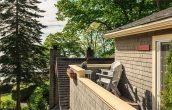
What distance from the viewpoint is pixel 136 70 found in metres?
10.6

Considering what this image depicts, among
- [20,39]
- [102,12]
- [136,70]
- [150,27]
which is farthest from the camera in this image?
[20,39]

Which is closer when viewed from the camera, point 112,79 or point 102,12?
point 112,79

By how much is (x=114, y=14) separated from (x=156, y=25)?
2800 centimetres

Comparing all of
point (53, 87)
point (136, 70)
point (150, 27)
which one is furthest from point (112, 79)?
point (53, 87)

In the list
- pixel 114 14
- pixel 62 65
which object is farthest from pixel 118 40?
pixel 114 14

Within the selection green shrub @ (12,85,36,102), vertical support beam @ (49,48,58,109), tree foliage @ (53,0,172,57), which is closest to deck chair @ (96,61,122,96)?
vertical support beam @ (49,48,58,109)

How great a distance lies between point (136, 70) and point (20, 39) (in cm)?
3491

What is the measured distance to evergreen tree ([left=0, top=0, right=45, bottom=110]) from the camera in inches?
1698

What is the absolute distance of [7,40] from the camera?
43750 mm

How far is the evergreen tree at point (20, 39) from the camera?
141 feet

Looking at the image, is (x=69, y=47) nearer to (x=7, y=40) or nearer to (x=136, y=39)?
(x=7, y=40)

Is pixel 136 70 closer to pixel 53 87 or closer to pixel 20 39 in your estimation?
pixel 53 87

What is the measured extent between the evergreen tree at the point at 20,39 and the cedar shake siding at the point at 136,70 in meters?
32.1

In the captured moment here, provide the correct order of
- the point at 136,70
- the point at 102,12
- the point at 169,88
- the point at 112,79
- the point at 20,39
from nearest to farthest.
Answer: the point at 169,88
the point at 136,70
the point at 112,79
the point at 102,12
the point at 20,39
